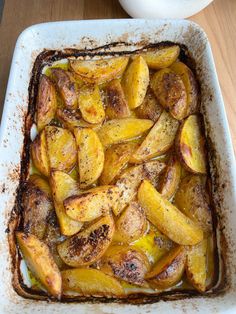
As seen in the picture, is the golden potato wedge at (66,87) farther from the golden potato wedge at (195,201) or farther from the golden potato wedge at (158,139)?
the golden potato wedge at (195,201)

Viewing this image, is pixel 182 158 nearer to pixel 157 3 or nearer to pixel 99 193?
pixel 99 193

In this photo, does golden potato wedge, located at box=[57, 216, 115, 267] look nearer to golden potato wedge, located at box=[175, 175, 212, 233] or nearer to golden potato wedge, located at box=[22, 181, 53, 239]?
golden potato wedge, located at box=[22, 181, 53, 239]

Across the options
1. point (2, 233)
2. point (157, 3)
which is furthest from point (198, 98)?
point (2, 233)

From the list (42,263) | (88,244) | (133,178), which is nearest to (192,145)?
(133,178)

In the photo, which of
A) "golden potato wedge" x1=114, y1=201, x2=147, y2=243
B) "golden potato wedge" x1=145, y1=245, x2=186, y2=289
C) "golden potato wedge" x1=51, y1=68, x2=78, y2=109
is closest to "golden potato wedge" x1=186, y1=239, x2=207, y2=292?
"golden potato wedge" x1=145, y1=245, x2=186, y2=289

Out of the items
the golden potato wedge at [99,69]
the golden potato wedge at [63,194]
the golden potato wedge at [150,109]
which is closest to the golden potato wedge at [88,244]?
the golden potato wedge at [63,194]

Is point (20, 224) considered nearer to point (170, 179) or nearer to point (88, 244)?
point (88, 244)
